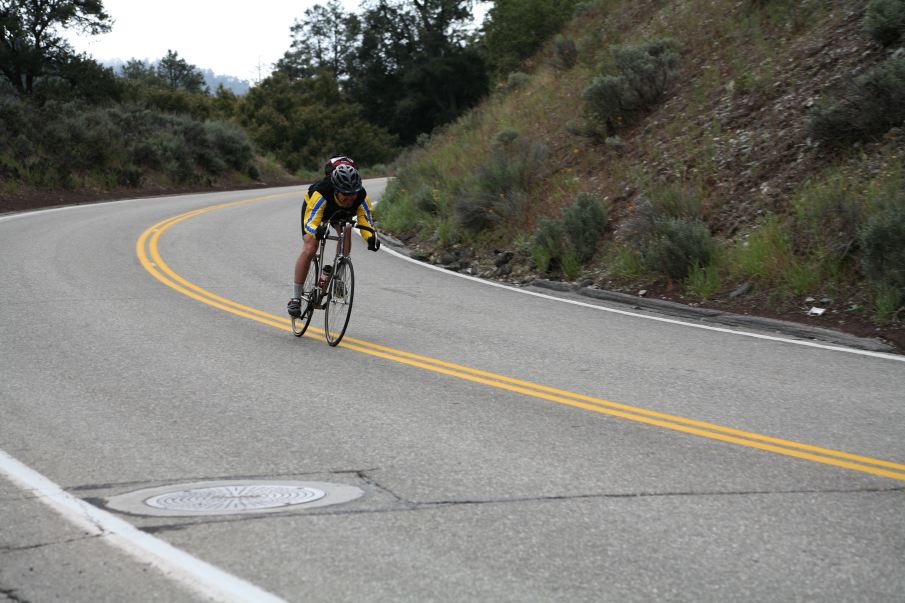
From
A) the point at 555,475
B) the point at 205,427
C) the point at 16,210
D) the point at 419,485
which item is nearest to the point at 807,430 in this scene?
the point at 555,475

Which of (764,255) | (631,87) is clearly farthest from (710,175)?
(631,87)

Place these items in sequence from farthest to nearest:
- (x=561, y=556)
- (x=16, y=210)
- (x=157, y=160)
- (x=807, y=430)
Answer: (x=157, y=160) < (x=16, y=210) < (x=807, y=430) < (x=561, y=556)

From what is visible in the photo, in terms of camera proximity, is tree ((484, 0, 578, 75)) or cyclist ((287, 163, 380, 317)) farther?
tree ((484, 0, 578, 75))

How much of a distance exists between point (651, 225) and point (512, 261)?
8.94 ft

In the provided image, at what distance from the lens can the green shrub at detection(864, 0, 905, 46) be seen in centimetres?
1488

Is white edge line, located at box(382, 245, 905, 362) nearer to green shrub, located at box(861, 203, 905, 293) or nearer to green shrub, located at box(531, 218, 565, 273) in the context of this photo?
green shrub, located at box(531, 218, 565, 273)

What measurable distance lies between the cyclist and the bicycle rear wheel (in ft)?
0.28

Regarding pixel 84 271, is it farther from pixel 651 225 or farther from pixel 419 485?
pixel 419 485

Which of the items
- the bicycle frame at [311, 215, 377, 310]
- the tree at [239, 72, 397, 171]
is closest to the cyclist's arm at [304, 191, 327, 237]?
the bicycle frame at [311, 215, 377, 310]

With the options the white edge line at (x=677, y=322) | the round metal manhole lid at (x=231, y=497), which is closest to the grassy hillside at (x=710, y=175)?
the white edge line at (x=677, y=322)

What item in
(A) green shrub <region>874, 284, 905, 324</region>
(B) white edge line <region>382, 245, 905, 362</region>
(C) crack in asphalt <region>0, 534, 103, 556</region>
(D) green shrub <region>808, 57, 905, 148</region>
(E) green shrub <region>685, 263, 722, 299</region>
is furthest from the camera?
(D) green shrub <region>808, 57, 905, 148</region>

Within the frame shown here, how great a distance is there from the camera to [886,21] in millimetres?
15000

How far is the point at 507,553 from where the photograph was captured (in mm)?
4512

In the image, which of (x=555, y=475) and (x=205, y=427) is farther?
(x=205, y=427)
